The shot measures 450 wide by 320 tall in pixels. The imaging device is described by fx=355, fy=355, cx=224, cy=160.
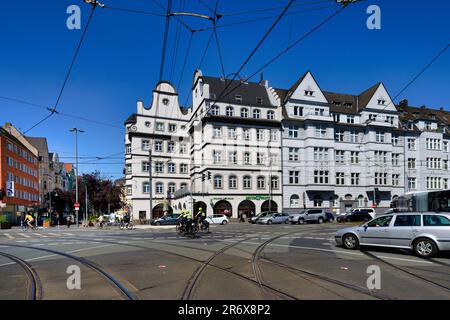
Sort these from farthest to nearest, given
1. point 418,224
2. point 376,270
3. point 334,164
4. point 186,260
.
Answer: point 334,164 → point 418,224 → point 186,260 → point 376,270

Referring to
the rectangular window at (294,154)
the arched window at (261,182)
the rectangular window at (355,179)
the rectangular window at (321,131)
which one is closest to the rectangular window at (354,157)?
the rectangular window at (355,179)

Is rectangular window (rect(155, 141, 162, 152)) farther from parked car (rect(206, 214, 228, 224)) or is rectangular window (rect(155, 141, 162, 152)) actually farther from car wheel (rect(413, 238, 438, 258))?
car wheel (rect(413, 238, 438, 258))

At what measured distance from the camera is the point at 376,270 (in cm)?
913

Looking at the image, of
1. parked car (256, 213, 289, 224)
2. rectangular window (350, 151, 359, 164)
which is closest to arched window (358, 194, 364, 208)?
rectangular window (350, 151, 359, 164)

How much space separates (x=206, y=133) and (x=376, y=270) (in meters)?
39.0

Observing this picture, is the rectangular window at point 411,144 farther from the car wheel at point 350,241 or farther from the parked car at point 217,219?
the car wheel at point 350,241

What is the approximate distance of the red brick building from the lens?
56.4 metres

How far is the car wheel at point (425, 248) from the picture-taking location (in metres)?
11.5

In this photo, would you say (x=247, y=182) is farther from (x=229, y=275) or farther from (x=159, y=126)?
(x=229, y=275)

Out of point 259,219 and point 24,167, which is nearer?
point 259,219
